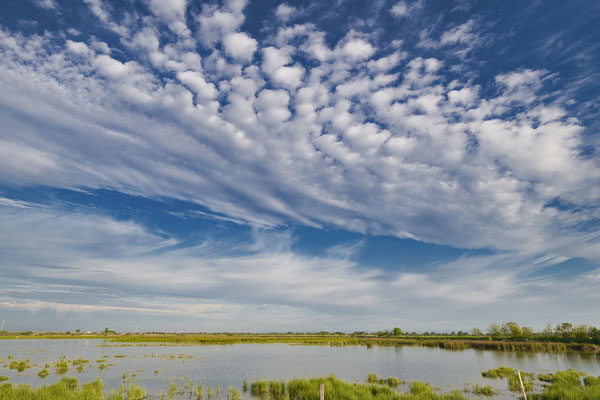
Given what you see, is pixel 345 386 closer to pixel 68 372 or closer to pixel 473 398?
pixel 473 398

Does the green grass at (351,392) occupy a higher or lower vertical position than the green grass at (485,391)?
higher

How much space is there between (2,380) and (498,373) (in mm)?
50616

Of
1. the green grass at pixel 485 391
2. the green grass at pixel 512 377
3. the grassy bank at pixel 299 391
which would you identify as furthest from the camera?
the green grass at pixel 512 377

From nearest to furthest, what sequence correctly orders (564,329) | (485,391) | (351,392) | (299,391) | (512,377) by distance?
(351,392)
(299,391)
(485,391)
(512,377)
(564,329)

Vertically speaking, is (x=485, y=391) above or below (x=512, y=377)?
below

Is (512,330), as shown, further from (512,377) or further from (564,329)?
(512,377)

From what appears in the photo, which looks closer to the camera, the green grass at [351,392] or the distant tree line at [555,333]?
the green grass at [351,392]

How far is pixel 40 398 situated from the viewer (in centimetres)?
1880

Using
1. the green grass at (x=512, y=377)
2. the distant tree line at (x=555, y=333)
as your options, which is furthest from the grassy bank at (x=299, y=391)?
the distant tree line at (x=555, y=333)

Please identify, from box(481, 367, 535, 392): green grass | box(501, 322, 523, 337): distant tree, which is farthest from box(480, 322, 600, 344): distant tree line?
box(481, 367, 535, 392): green grass

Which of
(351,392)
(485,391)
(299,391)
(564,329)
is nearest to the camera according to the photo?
Result: (351,392)

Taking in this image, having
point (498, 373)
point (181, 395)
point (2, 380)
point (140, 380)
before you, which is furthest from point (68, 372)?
point (498, 373)

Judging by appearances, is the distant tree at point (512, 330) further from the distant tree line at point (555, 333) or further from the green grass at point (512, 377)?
the green grass at point (512, 377)

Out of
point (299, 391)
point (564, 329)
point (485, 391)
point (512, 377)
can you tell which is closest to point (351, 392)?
point (299, 391)
